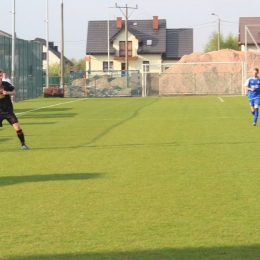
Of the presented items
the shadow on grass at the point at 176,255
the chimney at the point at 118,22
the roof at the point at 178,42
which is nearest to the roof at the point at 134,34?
the chimney at the point at 118,22

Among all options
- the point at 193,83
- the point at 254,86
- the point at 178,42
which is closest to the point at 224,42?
the point at 178,42

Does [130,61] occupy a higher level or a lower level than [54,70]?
higher

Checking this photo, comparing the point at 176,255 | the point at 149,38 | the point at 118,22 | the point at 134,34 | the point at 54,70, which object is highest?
the point at 118,22

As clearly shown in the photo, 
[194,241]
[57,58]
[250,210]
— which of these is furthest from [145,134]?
[57,58]

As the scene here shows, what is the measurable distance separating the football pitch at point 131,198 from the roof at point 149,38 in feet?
235

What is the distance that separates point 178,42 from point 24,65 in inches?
1642

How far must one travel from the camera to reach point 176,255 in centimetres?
618

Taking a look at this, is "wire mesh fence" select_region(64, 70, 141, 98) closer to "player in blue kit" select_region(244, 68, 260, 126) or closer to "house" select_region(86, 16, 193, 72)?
"house" select_region(86, 16, 193, 72)

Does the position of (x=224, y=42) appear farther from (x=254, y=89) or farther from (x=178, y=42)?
(x=254, y=89)

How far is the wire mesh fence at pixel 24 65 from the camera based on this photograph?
45.0m

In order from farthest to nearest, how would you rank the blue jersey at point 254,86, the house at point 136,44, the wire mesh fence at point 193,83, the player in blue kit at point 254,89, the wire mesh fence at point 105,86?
the house at point 136,44
the wire mesh fence at point 193,83
the wire mesh fence at point 105,86
the blue jersey at point 254,86
the player in blue kit at point 254,89

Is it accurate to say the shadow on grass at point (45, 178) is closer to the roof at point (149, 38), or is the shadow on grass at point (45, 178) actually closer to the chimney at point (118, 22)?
the roof at point (149, 38)

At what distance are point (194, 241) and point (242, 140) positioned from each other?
33.0 ft

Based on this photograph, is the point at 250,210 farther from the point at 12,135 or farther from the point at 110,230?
the point at 12,135
